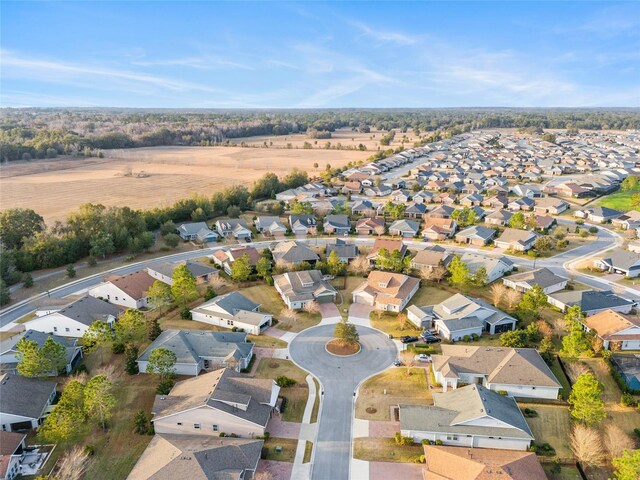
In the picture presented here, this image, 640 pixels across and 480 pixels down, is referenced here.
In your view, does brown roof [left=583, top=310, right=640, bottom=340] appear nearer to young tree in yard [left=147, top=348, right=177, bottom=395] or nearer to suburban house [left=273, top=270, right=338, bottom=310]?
suburban house [left=273, top=270, right=338, bottom=310]

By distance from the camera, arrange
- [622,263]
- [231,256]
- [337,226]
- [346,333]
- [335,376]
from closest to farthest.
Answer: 1. [335,376]
2. [346,333]
3. [622,263]
4. [231,256]
5. [337,226]

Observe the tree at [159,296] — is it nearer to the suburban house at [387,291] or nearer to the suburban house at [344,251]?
the suburban house at [387,291]

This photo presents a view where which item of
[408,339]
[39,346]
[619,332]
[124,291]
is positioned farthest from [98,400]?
[619,332]

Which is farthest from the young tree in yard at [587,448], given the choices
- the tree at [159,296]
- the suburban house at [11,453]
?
the tree at [159,296]

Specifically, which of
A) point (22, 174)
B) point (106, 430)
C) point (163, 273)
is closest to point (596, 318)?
point (106, 430)

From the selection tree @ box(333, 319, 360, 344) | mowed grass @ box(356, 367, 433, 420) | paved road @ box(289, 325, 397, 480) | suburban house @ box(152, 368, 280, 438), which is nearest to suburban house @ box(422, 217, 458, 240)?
paved road @ box(289, 325, 397, 480)

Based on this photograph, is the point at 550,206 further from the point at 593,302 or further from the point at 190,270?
the point at 190,270
